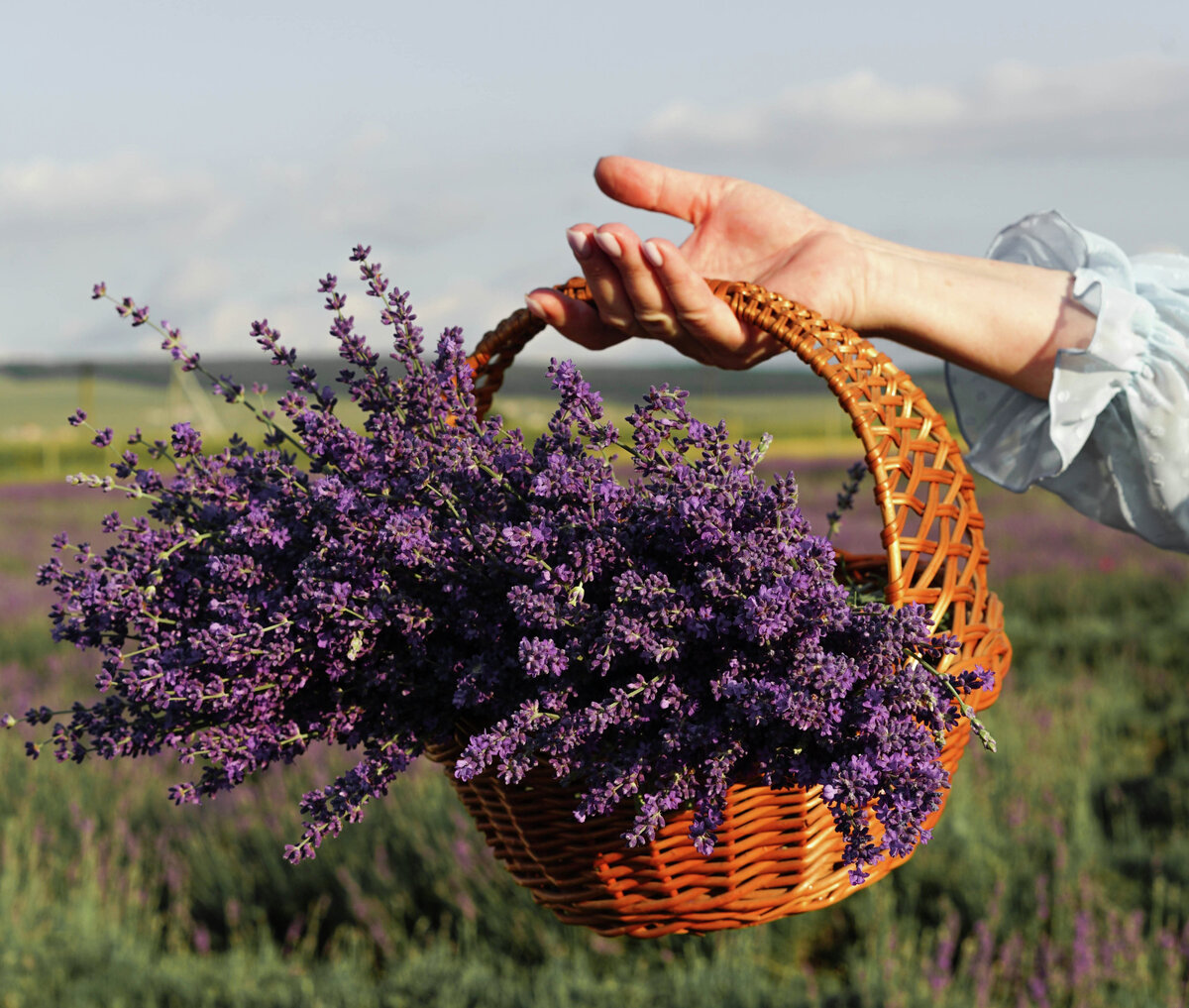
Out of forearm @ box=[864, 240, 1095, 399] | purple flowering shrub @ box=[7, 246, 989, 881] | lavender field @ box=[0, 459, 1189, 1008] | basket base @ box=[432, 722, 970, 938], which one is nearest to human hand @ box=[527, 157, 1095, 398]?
forearm @ box=[864, 240, 1095, 399]

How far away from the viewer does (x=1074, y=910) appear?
3.46m

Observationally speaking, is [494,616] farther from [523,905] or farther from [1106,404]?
[523,905]

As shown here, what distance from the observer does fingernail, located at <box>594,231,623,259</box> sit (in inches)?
56.4

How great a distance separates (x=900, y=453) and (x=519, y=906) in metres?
2.73

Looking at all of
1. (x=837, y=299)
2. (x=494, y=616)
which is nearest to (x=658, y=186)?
(x=837, y=299)

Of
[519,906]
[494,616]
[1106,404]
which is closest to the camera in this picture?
[494,616]

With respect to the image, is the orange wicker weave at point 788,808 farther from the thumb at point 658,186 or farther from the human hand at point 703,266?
the thumb at point 658,186

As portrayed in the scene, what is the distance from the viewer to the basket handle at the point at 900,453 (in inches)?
50.1

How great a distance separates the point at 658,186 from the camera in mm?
1839

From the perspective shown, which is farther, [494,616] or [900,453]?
[900,453]

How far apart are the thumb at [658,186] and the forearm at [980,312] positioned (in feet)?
1.10

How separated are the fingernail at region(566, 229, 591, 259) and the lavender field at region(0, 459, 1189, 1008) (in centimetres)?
228

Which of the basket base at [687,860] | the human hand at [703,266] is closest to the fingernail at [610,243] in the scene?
the human hand at [703,266]

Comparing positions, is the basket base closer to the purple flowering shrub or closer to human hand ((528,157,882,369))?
the purple flowering shrub
